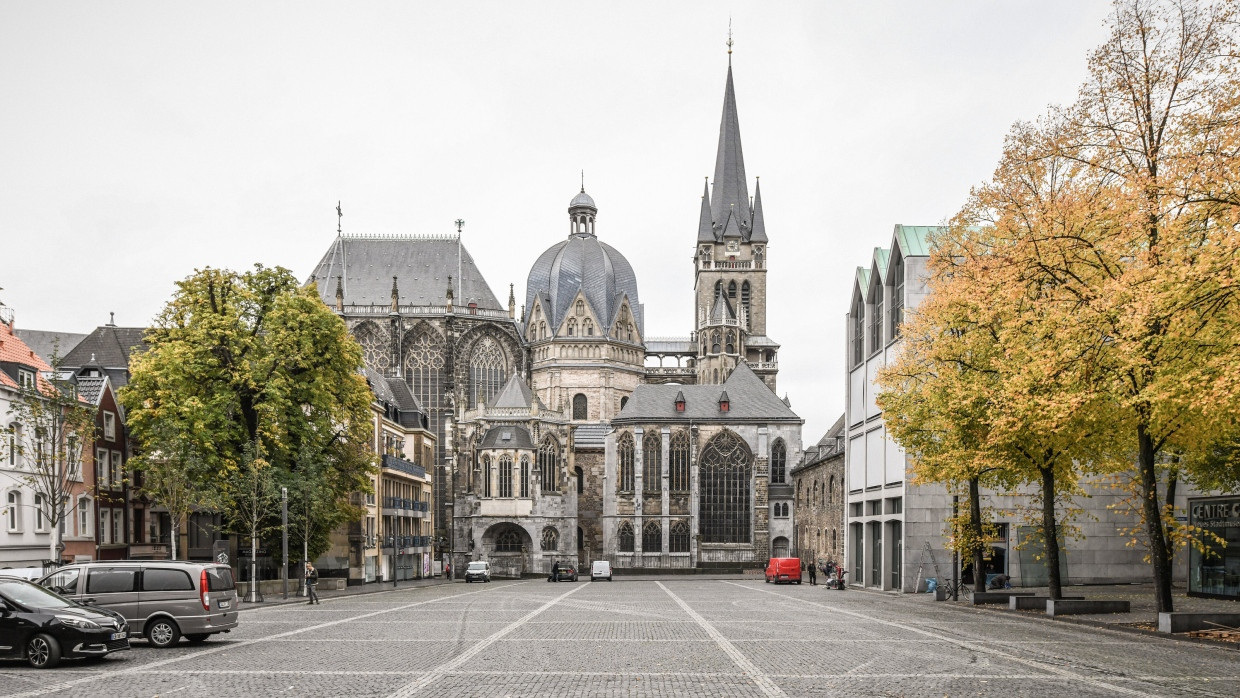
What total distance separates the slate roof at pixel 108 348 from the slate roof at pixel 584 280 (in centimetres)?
5209

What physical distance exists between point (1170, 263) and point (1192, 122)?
270cm

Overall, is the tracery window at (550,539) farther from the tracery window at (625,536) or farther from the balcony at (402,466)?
the balcony at (402,466)

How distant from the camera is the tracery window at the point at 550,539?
86.0 m

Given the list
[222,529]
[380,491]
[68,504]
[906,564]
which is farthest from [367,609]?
[380,491]

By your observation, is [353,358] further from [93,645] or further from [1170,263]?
[1170,263]

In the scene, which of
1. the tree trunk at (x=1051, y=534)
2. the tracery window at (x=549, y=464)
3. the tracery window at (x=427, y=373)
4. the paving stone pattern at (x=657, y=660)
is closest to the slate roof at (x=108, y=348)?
the paving stone pattern at (x=657, y=660)

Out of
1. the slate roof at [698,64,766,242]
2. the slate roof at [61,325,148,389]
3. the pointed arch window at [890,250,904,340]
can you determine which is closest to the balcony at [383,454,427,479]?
the slate roof at [61,325,148,389]

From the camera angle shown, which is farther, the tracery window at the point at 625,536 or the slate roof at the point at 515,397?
the slate roof at the point at 515,397

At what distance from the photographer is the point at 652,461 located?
90.4 m

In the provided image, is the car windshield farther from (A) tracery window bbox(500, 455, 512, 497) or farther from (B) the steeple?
(B) the steeple

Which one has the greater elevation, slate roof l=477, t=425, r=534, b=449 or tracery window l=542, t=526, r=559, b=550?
slate roof l=477, t=425, r=534, b=449

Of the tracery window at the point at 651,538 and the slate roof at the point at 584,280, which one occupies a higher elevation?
the slate roof at the point at 584,280

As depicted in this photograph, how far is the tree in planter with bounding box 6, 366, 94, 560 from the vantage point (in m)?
33.0

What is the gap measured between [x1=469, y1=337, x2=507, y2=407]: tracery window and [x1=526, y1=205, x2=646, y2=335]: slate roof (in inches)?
271
